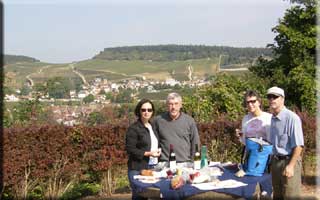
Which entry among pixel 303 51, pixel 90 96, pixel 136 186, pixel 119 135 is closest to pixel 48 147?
pixel 119 135

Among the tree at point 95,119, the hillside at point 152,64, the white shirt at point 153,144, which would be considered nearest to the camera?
the white shirt at point 153,144

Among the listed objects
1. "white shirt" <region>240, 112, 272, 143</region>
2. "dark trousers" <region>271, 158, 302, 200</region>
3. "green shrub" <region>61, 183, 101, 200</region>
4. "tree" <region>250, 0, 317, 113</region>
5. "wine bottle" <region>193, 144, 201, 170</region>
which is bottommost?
"green shrub" <region>61, 183, 101, 200</region>

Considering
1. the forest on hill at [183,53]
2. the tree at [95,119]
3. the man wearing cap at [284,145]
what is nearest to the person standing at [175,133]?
the man wearing cap at [284,145]

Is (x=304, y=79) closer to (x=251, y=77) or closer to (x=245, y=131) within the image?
(x=251, y=77)

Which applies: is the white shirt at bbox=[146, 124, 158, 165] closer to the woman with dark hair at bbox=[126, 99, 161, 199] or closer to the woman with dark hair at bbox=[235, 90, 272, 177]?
the woman with dark hair at bbox=[126, 99, 161, 199]

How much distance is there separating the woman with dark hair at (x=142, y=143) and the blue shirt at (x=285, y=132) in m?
1.20

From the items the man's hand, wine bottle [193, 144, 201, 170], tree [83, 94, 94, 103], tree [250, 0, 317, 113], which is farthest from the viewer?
tree [250, 0, 317, 113]

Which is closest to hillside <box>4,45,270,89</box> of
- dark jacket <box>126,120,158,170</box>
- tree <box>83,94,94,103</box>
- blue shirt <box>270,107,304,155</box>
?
tree <box>83,94,94,103</box>

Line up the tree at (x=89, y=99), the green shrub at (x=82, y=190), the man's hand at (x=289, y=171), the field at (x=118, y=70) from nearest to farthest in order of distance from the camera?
the man's hand at (x=289, y=171) → the green shrub at (x=82, y=190) → the tree at (x=89, y=99) → the field at (x=118, y=70)

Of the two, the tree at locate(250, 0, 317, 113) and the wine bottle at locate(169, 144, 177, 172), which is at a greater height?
the tree at locate(250, 0, 317, 113)

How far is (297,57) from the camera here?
44.0 ft

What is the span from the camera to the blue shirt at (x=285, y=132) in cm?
430

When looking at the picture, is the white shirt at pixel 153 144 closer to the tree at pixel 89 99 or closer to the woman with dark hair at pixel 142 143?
the woman with dark hair at pixel 142 143

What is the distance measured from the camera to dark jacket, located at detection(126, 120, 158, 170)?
4672mm
